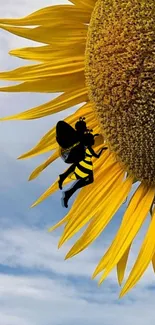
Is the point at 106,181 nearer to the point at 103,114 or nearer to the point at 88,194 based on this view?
the point at 88,194

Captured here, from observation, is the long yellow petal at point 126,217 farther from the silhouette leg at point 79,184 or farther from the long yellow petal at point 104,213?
the silhouette leg at point 79,184

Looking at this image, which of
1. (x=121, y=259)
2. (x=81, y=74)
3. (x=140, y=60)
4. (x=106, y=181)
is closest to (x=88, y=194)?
(x=106, y=181)

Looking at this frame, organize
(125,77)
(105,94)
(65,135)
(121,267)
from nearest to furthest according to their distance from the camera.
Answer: (125,77) → (105,94) → (65,135) → (121,267)

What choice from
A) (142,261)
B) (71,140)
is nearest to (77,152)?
(71,140)

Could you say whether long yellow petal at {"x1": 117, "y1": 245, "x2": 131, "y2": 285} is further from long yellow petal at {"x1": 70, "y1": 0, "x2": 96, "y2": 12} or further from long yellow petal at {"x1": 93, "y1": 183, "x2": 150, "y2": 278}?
long yellow petal at {"x1": 70, "y1": 0, "x2": 96, "y2": 12}

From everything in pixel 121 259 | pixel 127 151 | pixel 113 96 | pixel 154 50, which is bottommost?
pixel 121 259

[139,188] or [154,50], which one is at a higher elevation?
[154,50]

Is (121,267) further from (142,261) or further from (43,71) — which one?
(43,71)
